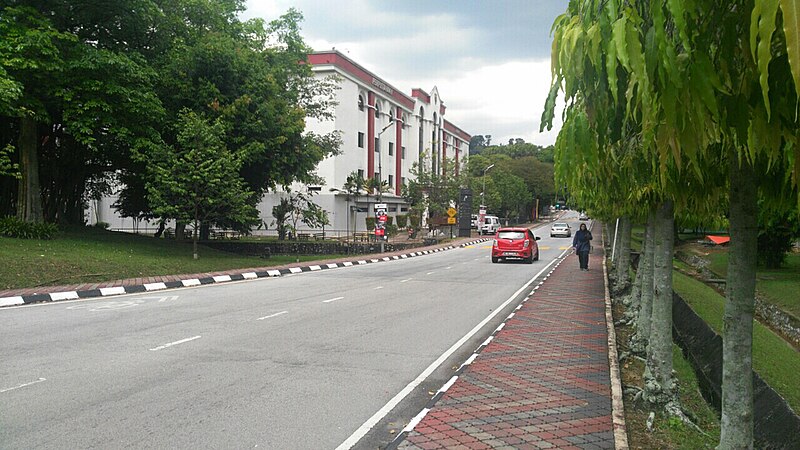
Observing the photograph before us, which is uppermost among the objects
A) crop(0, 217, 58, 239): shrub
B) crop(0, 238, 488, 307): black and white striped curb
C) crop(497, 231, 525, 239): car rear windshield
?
crop(0, 217, 58, 239): shrub

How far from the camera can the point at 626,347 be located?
9891 millimetres

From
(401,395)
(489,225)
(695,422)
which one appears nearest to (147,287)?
(401,395)

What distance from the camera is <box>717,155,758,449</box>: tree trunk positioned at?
3699 millimetres

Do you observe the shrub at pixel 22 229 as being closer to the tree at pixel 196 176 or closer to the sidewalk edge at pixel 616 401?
the tree at pixel 196 176

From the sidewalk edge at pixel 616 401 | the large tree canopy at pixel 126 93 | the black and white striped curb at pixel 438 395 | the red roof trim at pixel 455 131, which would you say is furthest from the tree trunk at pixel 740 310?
the red roof trim at pixel 455 131

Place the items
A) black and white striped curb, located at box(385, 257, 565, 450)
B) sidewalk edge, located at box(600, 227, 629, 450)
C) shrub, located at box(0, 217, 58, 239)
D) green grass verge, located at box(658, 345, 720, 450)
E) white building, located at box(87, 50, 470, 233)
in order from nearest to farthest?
Answer: sidewalk edge, located at box(600, 227, 629, 450) < black and white striped curb, located at box(385, 257, 565, 450) < green grass verge, located at box(658, 345, 720, 450) < shrub, located at box(0, 217, 58, 239) < white building, located at box(87, 50, 470, 233)

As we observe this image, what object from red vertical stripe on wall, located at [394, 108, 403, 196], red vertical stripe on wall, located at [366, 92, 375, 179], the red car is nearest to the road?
the red car

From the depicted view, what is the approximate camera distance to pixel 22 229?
19969 millimetres

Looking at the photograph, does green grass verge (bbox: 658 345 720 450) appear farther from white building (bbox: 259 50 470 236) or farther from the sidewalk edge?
white building (bbox: 259 50 470 236)

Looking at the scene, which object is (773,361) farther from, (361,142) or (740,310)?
(361,142)

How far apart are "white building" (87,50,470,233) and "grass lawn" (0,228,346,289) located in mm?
18809

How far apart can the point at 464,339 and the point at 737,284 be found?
652 cm

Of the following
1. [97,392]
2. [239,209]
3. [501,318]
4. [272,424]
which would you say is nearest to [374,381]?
[272,424]

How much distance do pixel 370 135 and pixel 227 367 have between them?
51687 mm
